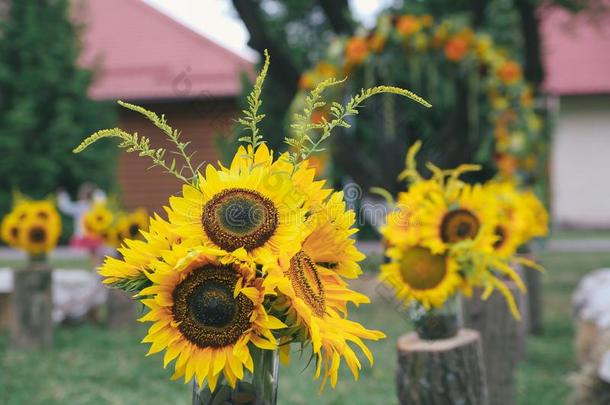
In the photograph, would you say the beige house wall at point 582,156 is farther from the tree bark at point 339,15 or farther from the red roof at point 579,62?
the tree bark at point 339,15

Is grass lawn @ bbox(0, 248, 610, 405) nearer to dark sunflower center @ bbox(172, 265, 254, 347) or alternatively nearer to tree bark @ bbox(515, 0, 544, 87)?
dark sunflower center @ bbox(172, 265, 254, 347)

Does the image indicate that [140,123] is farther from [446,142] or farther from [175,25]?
[446,142]

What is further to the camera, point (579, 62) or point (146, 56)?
point (579, 62)

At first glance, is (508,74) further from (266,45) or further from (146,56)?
(146,56)

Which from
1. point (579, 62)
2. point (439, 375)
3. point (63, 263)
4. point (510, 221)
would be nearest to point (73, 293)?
point (510, 221)

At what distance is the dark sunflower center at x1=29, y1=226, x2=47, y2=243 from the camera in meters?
7.08

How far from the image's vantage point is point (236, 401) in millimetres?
1782

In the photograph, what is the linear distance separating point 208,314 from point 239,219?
0.21 metres

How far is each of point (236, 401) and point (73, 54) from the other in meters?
16.8

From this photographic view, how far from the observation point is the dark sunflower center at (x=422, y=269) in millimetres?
3234

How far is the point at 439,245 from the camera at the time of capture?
326cm

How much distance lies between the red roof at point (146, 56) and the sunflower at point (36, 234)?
10.5 meters

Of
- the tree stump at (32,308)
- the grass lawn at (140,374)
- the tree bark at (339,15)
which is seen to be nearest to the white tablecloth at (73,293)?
the grass lawn at (140,374)

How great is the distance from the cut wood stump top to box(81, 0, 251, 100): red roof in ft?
46.7
